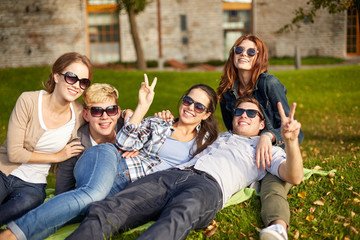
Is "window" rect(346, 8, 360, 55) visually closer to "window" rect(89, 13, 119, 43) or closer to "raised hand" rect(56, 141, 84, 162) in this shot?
"window" rect(89, 13, 119, 43)

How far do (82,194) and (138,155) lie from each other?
0.84 m

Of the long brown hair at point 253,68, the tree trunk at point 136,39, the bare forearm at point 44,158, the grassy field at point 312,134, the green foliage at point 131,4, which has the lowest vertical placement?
the grassy field at point 312,134

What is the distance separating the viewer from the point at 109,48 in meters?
24.1

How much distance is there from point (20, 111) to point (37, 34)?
21.5 meters

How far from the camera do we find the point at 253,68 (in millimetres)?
4461

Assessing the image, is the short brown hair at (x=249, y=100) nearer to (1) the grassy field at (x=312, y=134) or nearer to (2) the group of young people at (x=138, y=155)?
(2) the group of young people at (x=138, y=155)

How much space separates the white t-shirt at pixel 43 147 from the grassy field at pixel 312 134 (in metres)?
1.24

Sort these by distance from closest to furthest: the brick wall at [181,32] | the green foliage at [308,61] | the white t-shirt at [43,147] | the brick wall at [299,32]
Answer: the white t-shirt at [43,147], the green foliage at [308,61], the brick wall at [181,32], the brick wall at [299,32]

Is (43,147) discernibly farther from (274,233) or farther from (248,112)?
(274,233)

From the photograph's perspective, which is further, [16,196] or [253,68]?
[253,68]

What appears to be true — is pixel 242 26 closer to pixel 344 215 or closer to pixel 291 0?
pixel 291 0

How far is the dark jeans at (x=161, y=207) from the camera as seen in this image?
2.89 meters

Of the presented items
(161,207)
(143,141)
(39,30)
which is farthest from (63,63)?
(39,30)

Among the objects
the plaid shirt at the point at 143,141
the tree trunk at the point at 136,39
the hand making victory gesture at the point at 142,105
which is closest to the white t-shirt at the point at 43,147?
the plaid shirt at the point at 143,141
